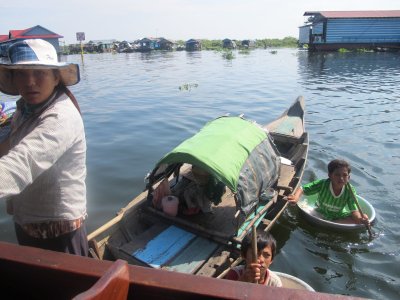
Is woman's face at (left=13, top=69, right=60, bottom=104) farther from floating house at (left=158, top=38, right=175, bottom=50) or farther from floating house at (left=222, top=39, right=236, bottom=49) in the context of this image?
floating house at (left=222, top=39, right=236, bottom=49)

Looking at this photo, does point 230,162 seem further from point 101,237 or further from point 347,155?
point 347,155

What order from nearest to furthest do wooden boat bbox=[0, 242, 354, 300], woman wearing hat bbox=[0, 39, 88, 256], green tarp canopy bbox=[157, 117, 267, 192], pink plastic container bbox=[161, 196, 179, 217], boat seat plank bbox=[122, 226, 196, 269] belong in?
wooden boat bbox=[0, 242, 354, 300]
woman wearing hat bbox=[0, 39, 88, 256]
boat seat plank bbox=[122, 226, 196, 269]
green tarp canopy bbox=[157, 117, 267, 192]
pink plastic container bbox=[161, 196, 179, 217]

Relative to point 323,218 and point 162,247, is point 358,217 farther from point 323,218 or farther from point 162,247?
point 162,247

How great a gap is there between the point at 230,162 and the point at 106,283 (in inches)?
157

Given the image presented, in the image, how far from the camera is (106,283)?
124 cm

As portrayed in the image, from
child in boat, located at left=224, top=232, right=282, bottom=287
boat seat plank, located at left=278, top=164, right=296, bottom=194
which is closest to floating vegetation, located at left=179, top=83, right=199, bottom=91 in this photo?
boat seat plank, located at left=278, top=164, right=296, bottom=194

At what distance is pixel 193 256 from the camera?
486 cm

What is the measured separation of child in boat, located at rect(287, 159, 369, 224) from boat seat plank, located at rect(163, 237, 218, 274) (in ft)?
6.49

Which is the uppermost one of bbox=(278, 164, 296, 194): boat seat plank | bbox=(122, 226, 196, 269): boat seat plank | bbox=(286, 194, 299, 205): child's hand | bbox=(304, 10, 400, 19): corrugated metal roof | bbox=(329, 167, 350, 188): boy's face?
bbox=(304, 10, 400, 19): corrugated metal roof

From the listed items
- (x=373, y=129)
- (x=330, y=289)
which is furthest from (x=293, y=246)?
(x=373, y=129)

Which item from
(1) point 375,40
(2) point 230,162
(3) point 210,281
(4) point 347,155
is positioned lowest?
(4) point 347,155

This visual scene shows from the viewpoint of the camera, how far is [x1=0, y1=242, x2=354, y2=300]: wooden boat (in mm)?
1285

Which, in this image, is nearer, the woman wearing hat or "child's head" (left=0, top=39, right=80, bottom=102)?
the woman wearing hat

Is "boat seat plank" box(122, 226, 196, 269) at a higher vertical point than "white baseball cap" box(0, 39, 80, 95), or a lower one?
lower
